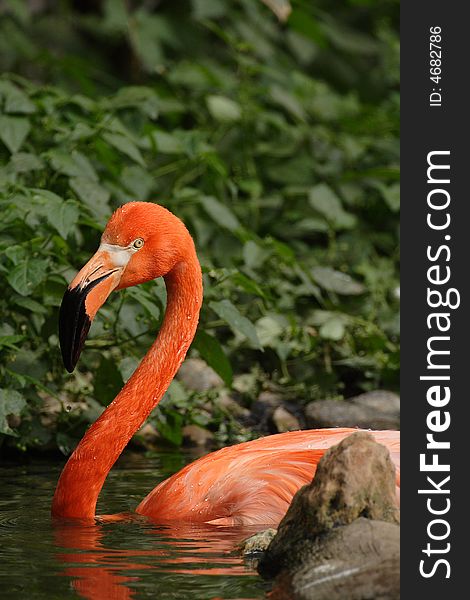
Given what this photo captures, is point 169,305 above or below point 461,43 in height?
below

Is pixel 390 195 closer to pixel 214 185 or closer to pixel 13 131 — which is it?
pixel 214 185

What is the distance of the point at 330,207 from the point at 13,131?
9.65 ft

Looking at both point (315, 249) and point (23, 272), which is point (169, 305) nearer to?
point (23, 272)

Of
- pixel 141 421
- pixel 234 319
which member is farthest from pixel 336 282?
pixel 141 421

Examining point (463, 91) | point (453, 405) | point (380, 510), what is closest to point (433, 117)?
point (463, 91)

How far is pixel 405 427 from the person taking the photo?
4.60m

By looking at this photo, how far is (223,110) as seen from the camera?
398 inches

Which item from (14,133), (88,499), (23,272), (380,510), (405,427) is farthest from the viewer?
(14,133)

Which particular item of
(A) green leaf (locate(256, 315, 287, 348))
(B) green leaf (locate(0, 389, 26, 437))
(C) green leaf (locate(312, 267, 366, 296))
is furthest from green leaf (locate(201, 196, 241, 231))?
(B) green leaf (locate(0, 389, 26, 437))

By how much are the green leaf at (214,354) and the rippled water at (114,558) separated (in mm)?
912

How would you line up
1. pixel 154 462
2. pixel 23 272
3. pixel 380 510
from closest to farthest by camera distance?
pixel 380 510 < pixel 23 272 < pixel 154 462

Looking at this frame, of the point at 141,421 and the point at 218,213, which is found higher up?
the point at 218,213

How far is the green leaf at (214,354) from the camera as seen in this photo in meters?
6.54

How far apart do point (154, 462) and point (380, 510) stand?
2.76m
